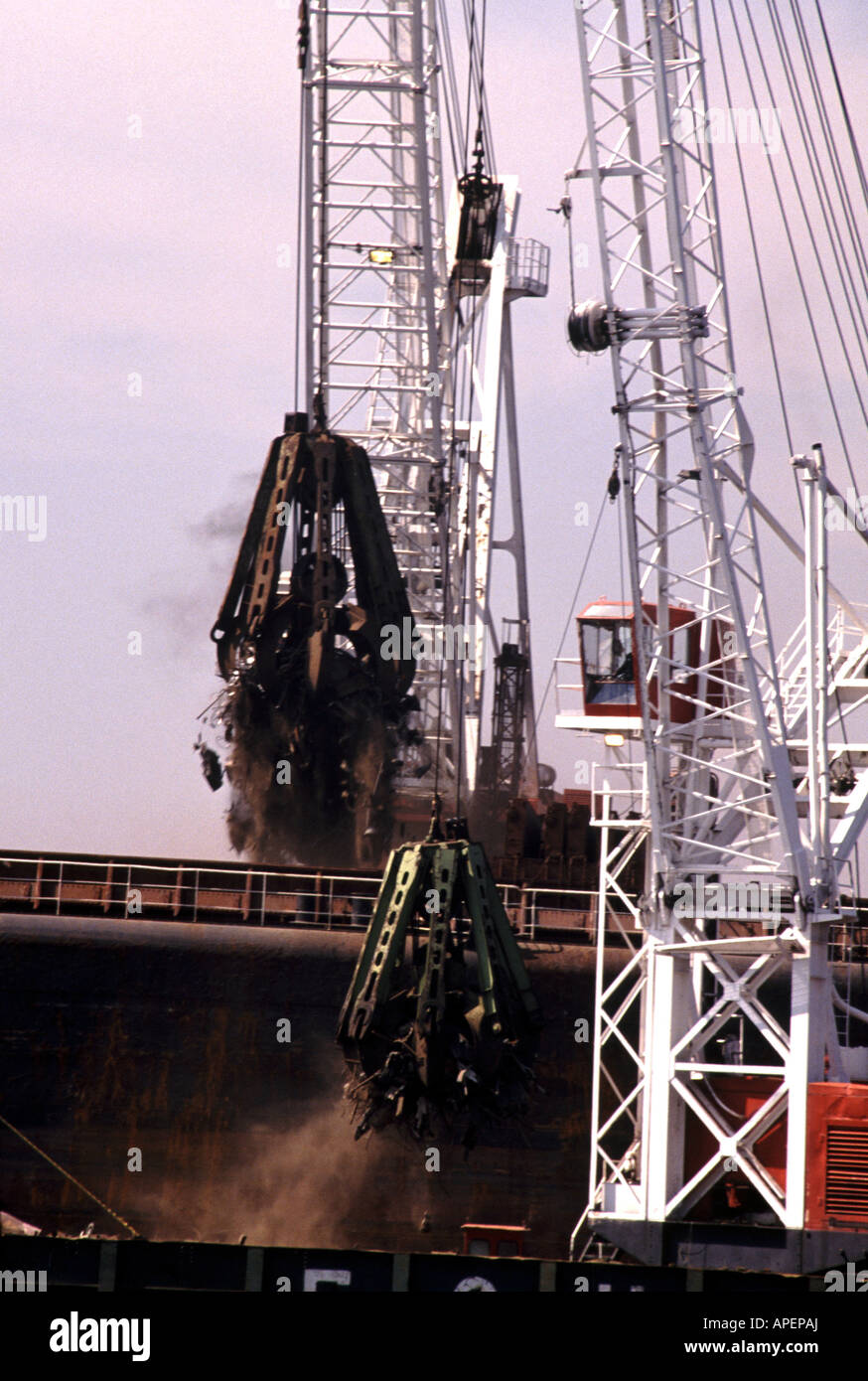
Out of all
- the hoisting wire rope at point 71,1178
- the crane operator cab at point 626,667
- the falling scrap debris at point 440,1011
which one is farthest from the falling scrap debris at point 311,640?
the falling scrap debris at point 440,1011

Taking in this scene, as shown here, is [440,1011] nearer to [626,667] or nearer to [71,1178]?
[626,667]

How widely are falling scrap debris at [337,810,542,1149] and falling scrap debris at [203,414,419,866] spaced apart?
13434 mm

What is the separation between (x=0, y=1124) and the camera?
40.0 meters

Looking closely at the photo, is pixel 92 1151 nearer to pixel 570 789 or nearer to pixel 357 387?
pixel 357 387

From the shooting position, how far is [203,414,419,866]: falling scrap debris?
135 ft

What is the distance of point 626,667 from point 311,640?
7340 mm

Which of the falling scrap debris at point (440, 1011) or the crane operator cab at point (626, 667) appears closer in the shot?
the falling scrap debris at point (440, 1011)

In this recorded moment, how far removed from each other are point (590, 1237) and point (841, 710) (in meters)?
12.2

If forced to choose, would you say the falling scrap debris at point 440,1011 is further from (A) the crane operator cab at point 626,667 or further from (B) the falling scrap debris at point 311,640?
(B) the falling scrap debris at point 311,640

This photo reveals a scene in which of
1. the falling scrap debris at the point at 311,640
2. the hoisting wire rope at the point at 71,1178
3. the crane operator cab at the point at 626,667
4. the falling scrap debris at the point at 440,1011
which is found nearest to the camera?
the falling scrap debris at the point at 440,1011

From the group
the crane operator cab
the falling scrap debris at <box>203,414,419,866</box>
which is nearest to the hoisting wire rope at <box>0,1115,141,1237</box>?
the falling scrap debris at <box>203,414,419,866</box>

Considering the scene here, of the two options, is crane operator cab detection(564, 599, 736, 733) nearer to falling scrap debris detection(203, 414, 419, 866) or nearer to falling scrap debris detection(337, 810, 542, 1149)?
falling scrap debris detection(203, 414, 419, 866)

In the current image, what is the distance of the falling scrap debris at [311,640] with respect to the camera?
135 feet

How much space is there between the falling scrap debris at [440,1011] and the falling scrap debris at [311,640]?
1343 cm
